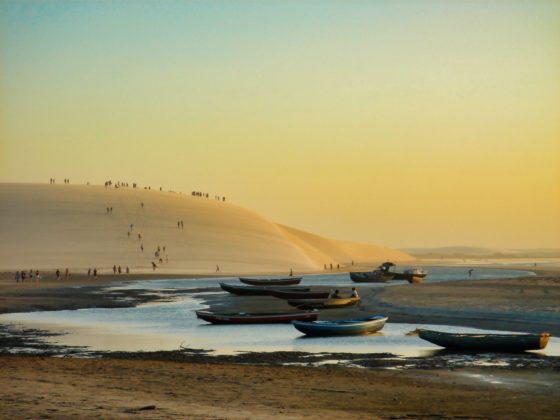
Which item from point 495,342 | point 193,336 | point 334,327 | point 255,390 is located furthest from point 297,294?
point 255,390

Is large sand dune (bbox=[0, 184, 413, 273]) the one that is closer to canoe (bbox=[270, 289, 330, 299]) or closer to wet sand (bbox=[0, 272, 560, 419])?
canoe (bbox=[270, 289, 330, 299])

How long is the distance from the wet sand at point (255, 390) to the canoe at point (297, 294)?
31.7m

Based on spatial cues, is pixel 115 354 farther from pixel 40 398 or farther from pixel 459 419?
pixel 459 419

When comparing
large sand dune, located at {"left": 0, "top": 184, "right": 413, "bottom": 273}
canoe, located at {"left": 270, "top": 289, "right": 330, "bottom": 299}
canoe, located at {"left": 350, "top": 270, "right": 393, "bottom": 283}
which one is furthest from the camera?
large sand dune, located at {"left": 0, "top": 184, "right": 413, "bottom": 273}

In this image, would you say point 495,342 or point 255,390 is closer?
point 255,390

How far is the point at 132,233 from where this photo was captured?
5689 inches

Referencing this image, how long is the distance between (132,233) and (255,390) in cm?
12715

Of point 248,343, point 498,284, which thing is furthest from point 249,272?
point 248,343

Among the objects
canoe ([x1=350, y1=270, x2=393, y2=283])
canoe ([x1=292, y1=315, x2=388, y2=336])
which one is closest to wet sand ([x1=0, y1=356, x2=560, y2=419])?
canoe ([x1=292, y1=315, x2=388, y2=336])

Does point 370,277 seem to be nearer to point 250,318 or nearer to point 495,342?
point 250,318

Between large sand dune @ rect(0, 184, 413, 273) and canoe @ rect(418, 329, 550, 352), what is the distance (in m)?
95.5

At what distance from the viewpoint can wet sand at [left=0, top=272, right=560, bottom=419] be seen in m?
16.5

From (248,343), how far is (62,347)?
6.22 m

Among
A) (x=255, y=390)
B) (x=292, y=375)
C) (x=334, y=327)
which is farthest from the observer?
(x=334, y=327)
